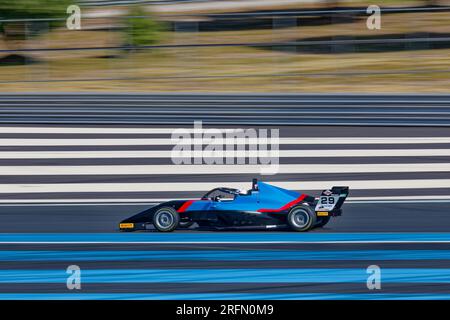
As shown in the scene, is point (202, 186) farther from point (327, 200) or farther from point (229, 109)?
point (229, 109)

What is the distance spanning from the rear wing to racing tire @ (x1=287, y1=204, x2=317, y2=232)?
6.0 inches

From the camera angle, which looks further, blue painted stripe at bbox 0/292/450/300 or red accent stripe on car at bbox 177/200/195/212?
red accent stripe on car at bbox 177/200/195/212

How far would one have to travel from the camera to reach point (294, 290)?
24.1 ft

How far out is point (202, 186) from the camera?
11609 mm

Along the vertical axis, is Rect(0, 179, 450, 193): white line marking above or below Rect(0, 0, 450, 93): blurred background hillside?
below

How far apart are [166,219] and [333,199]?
1.72 m

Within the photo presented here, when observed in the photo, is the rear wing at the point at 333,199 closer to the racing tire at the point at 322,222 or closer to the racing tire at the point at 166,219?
the racing tire at the point at 322,222

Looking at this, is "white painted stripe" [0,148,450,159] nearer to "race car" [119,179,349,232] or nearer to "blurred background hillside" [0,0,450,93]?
"blurred background hillside" [0,0,450,93]

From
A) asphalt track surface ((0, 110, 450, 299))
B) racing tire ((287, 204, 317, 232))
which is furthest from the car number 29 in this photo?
asphalt track surface ((0, 110, 450, 299))

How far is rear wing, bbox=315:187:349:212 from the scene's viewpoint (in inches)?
340

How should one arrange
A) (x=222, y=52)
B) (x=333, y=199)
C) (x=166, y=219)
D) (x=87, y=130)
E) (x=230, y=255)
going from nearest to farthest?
(x=230, y=255) → (x=333, y=199) → (x=166, y=219) → (x=87, y=130) → (x=222, y=52)

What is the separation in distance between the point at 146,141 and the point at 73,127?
2072mm

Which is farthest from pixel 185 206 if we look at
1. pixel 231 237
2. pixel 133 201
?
pixel 133 201
